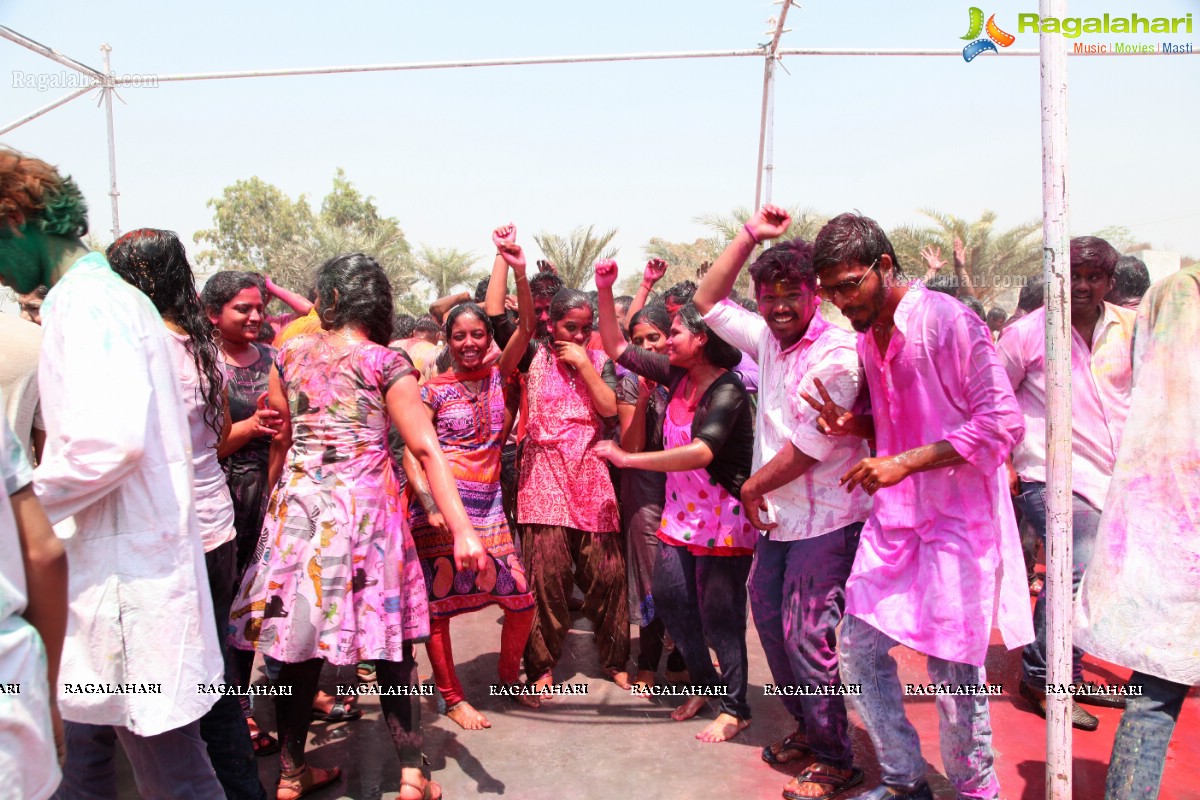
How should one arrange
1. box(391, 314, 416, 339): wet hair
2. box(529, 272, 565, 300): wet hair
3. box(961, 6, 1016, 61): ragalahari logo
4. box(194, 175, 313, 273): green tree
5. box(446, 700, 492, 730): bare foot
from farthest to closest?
box(194, 175, 313, 273): green tree
box(391, 314, 416, 339): wet hair
box(961, 6, 1016, 61): ragalahari logo
box(529, 272, 565, 300): wet hair
box(446, 700, 492, 730): bare foot

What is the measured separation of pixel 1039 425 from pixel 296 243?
77.4 ft

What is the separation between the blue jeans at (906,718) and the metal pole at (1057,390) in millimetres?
205

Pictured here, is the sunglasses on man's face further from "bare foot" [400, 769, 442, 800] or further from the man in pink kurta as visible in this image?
"bare foot" [400, 769, 442, 800]

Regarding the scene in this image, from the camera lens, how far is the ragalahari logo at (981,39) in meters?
6.16

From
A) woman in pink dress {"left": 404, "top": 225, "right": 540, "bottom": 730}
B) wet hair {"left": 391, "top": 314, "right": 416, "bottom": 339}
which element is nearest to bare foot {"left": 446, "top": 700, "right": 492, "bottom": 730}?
woman in pink dress {"left": 404, "top": 225, "right": 540, "bottom": 730}

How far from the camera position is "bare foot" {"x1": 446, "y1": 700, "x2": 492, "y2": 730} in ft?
13.2

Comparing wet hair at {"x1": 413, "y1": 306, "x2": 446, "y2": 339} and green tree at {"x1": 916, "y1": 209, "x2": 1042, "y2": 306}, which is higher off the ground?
green tree at {"x1": 916, "y1": 209, "x2": 1042, "y2": 306}

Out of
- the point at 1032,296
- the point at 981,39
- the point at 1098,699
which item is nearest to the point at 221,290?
the point at 1032,296

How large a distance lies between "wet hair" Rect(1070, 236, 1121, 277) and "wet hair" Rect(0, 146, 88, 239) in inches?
150

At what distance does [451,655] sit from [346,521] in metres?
1.39

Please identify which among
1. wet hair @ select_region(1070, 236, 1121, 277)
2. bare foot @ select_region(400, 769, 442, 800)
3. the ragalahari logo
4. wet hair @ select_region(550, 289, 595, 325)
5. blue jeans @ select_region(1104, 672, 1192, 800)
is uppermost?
the ragalahari logo

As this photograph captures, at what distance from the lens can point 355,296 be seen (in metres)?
3.23

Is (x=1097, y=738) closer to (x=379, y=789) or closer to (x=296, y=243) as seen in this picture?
(x=379, y=789)

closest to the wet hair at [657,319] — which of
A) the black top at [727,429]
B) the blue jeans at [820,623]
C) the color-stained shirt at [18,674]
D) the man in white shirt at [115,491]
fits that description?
the black top at [727,429]
